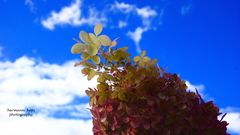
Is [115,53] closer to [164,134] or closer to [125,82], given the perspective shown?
[125,82]

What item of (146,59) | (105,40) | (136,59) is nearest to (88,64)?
(105,40)

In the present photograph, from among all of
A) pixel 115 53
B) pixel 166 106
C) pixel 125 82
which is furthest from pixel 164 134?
pixel 115 53

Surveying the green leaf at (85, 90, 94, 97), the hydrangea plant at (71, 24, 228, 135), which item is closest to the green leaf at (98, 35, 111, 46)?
the hydrangea plant at (71, 24, 228, 135)

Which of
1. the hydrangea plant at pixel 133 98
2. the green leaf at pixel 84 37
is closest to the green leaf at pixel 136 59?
the hydrangea plant at pixel 133 98

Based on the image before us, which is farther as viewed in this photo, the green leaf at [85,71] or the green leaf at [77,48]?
the green leaf at [85,71]

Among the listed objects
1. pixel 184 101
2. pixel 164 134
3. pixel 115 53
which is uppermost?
pixel 115 53

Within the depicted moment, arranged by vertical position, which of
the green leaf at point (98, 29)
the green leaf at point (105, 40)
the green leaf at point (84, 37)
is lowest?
the green leaf at point (105, 40)

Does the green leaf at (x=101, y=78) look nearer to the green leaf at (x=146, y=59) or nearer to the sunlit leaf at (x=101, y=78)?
the sunlit leaf at (x=101, y=78)

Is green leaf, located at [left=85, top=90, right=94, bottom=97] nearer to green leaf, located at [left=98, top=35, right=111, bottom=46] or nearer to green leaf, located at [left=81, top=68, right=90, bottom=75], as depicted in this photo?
green leaf, located at [left=81, top=68, right=90, bottom=75]

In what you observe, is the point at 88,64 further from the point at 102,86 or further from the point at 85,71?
the point at 102,86
